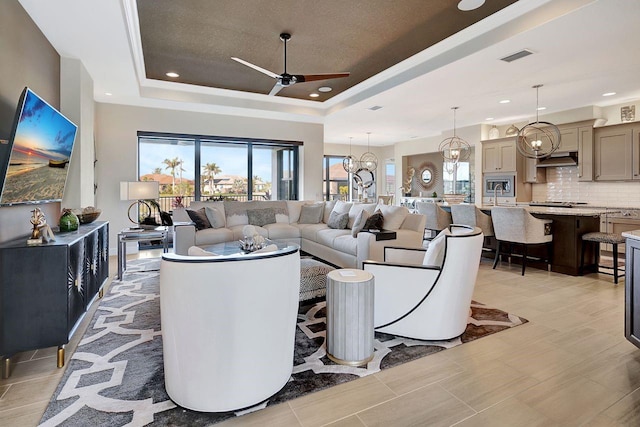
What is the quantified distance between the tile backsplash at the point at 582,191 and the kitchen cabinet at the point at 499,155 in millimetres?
830

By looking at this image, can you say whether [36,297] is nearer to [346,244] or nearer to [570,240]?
[346,244]

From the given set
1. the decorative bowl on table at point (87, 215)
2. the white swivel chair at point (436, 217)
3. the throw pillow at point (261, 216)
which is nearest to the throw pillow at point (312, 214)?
the throw pillow at point (261, 216)

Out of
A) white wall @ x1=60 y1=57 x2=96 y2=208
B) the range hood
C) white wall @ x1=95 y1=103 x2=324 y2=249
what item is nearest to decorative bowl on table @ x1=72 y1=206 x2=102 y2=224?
white wall @ x1=60 y1=57 x2=96 y2=208

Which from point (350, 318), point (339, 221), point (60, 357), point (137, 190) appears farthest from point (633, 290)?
point (137, 190)

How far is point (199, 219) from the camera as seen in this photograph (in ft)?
17.3

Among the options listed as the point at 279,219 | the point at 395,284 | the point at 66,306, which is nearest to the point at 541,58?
the point at 395,284

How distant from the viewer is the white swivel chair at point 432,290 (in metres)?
2.38

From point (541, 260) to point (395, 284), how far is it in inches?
143

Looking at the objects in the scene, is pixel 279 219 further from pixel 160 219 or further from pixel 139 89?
pixel 139 89

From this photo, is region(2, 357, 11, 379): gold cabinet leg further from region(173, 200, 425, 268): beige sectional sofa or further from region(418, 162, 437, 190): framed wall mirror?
region(418, 162, 437, 190): framed wall mirror

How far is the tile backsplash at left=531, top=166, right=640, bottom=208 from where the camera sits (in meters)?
6.05

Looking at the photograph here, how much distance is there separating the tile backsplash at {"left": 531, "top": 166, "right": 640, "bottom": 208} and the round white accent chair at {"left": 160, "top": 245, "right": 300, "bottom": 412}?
23.7 ft

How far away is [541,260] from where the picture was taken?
488 centimetres

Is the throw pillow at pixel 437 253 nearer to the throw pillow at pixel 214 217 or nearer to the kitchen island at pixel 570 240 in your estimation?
the kitchen island at pixel 570 240
